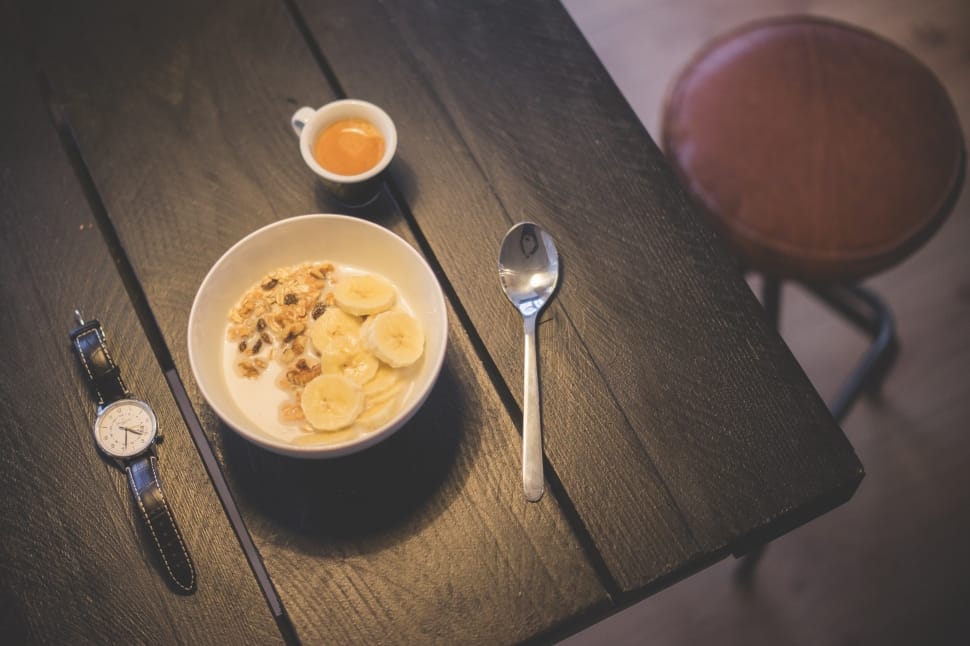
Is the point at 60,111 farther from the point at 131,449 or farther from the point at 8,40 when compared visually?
the point at 131,449

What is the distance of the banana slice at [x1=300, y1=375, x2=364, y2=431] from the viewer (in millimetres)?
926

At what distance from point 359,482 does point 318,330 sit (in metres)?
0.20

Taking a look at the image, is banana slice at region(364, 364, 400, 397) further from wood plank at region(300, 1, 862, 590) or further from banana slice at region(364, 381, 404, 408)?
wood plank at region(300, 1, 862, 590)

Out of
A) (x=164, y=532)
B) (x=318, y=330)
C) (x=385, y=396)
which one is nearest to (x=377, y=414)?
(x=385, y=396)

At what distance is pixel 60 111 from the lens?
1180mm

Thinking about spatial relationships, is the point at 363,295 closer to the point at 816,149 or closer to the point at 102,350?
the point at 102,350

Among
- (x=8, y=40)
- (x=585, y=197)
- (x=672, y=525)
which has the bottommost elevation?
(x=672, y=525)

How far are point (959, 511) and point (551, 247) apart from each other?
4.43ft

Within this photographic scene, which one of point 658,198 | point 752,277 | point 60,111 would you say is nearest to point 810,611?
point 752,277

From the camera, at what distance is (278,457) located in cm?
99

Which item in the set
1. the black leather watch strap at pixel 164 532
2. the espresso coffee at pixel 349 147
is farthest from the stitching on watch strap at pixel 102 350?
the espresso coffee at pixel 349 147

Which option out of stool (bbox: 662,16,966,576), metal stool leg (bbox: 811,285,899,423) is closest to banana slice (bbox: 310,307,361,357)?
stool (bbox: 662,16,966,576)

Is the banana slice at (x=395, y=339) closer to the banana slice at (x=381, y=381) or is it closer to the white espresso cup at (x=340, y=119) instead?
the banana slice at (x=381, y=381)

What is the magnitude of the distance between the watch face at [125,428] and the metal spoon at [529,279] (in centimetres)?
47
